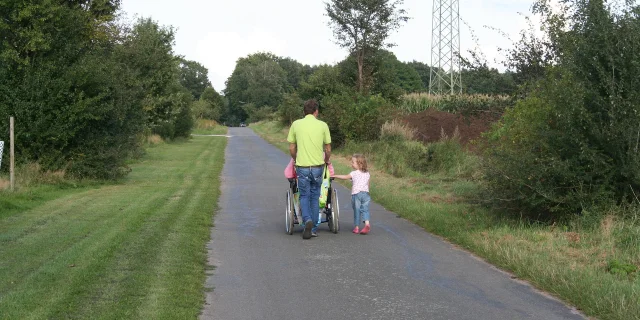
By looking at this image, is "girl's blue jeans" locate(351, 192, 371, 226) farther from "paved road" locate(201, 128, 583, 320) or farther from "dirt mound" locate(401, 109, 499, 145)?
"dirt mound" locate(401, 109, 499, 145)

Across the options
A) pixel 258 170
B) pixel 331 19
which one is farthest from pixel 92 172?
pixel 331 19

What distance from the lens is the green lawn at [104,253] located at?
20.6 feet

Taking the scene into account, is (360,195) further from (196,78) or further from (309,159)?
(196,78)

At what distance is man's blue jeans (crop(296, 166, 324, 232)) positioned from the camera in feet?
33.6

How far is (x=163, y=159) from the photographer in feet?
104

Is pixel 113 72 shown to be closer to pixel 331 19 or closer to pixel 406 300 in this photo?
pixel 406 300

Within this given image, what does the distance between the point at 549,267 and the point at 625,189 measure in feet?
10.1

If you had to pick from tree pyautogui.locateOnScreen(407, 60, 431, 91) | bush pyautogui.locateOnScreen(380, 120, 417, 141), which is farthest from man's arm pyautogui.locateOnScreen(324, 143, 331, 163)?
tree pyautogui.locateOnScreen(407, 60, 431, 91)

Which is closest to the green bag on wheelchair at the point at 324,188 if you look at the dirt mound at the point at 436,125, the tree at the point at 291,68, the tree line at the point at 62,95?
the tree line at the point at 62,95

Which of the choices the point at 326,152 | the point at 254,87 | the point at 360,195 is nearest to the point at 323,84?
the point at 360,195

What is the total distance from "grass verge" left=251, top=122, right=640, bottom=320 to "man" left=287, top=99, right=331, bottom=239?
2119 mm

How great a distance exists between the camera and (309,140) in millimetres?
10242

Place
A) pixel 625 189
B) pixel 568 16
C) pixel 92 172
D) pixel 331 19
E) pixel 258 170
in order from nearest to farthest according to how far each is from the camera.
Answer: pixel 625 189 < pixel 568 16 < pixel 92 172 < pixel 258 170 < pixel 331 19

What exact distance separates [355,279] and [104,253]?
331 centimetres
